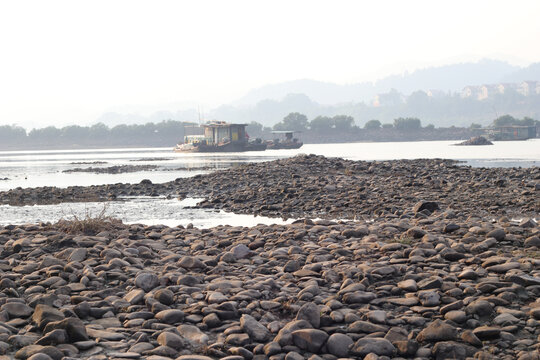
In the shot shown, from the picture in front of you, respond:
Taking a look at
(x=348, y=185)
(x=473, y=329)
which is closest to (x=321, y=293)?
(x=473, y=329)

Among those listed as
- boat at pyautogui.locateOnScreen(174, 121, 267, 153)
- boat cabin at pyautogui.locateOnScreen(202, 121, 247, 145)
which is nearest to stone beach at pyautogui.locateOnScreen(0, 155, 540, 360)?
boat at pyautogui.locateOnScreen(174, 121, 267, 153)

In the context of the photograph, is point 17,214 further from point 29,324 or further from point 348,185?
point 29,324

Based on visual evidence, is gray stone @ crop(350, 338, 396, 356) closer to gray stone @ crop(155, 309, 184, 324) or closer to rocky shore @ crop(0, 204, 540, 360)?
rocky shore @ crop(0, 204, 540, 360)

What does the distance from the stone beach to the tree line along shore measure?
479 feet

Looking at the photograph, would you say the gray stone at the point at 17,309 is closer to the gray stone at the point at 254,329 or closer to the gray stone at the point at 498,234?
the gray stone at the point at 254,329

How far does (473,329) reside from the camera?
5.54 metres

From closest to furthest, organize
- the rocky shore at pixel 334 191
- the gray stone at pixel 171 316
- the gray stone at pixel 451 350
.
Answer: the gray stone at pixel 451 350
the gray stone at pixel 171 316
the rocky shore at pixel 334 191

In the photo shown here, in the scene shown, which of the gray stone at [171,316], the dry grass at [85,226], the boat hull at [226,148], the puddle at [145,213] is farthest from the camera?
the boat hull at [226,148]

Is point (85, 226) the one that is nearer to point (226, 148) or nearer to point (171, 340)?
point (171, 340)

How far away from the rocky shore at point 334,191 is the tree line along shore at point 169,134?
128 meters

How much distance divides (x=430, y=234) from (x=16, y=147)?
158223mm

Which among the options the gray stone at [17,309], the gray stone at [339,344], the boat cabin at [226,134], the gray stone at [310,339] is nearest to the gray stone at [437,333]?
the gray stone at [339,344]

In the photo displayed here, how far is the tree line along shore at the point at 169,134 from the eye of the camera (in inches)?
5994

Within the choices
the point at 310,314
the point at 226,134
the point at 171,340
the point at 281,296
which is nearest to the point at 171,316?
the point at 171,340
